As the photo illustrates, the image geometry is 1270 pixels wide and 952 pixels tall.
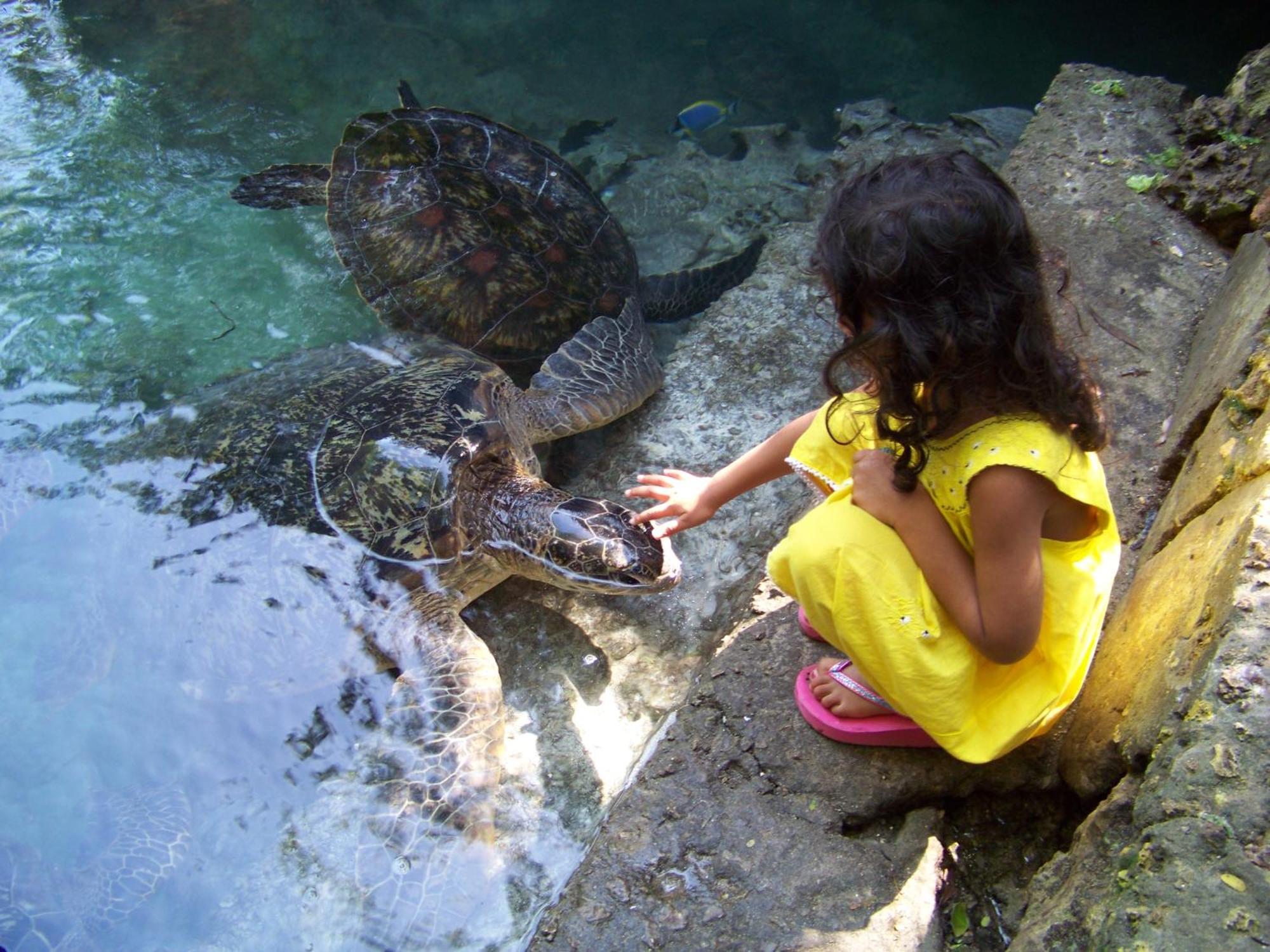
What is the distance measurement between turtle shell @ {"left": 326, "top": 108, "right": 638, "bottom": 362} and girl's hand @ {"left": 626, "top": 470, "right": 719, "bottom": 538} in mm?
Answer: 1060

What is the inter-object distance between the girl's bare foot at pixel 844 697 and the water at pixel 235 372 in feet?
1.54

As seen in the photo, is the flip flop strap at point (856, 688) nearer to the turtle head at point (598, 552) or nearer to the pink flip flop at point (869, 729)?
the pink flip flop at point (869, 729)

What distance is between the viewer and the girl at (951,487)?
44.2 inches

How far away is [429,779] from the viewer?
5.72 feet

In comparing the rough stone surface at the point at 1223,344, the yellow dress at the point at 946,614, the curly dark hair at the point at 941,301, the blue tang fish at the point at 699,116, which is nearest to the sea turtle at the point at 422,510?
the yellow dress at the point at 946,614

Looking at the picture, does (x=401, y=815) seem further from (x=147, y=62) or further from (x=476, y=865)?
(x=147, y=62)

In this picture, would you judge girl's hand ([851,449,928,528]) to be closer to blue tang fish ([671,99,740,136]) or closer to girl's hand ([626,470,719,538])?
girl's hand ([626,470,719,538])

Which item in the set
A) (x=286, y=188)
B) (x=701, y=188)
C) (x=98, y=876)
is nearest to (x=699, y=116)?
(x=701, y=188)

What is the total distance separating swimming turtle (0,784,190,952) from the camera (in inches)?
61.1

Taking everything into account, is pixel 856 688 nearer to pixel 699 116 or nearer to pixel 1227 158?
pixel 1227 158

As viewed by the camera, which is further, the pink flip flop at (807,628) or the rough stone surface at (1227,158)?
the rough stone surface at (1227,158)

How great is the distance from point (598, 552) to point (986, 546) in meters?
0.96

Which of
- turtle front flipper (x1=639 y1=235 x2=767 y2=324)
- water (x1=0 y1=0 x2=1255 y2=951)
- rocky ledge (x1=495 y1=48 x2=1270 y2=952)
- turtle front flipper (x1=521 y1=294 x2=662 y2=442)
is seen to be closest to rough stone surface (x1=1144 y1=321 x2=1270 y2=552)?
rocky ledge (x1=495 y1=48 x2=1270 y2=952)

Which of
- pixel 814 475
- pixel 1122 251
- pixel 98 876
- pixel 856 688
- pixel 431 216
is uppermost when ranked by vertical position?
pixel 1122 251
